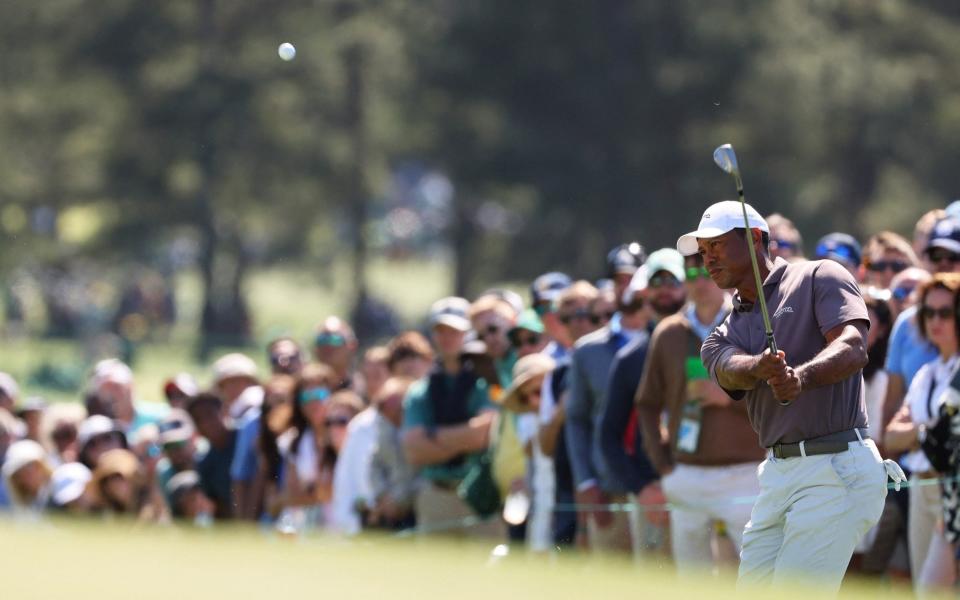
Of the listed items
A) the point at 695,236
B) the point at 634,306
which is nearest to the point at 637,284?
the point at 634,306

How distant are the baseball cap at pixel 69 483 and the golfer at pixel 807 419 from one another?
8.36 meters

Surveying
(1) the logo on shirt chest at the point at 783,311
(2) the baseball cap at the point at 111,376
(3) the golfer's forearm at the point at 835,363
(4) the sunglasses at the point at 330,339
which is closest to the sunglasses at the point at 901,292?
(1) the logo on shirt chest at the point at 783,311

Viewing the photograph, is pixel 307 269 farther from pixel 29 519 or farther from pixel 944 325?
pixel 944 325

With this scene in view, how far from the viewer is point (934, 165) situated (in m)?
34.3

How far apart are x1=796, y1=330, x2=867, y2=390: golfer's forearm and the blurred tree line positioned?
90.1 feet

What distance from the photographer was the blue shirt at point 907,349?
365 inches

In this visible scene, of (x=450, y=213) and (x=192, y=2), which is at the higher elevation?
(x=192, y=2)

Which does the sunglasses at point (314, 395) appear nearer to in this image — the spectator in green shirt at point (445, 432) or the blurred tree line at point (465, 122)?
the spectator in green shirt at point (445, 432)

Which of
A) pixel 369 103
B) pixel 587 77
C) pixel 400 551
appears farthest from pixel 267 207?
pixel 400 551

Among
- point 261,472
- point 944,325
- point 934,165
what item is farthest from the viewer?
point 934,165

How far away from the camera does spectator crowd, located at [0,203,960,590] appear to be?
9227 millimetres

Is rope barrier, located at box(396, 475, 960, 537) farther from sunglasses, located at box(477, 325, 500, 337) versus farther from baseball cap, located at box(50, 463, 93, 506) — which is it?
baseball cap, located at box(50, 463, 93, 506)

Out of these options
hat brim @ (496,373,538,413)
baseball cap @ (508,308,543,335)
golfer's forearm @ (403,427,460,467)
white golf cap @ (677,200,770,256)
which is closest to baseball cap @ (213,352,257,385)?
golfer's forearm @ (403,427,460,467)

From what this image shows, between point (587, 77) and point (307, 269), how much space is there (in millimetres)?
17354
